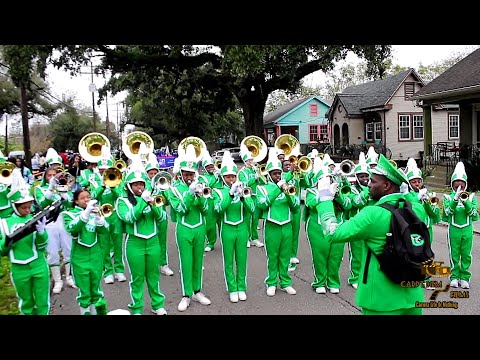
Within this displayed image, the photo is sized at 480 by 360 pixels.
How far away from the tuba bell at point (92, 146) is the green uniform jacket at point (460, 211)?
536 cm

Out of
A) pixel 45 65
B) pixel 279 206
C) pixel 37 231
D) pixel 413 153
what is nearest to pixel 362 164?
pixel 279 206

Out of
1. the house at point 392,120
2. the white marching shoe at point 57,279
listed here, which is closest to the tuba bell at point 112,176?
the white marching shoe at point 57,279

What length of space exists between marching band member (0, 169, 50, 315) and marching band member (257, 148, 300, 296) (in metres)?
2.88

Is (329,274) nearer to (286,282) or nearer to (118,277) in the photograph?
(286,282)

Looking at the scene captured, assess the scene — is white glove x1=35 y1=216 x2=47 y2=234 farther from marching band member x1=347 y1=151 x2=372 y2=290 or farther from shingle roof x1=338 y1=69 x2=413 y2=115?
shingle roof x1=338 y1=69 x2=413 y2=115

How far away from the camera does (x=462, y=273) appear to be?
6.48m

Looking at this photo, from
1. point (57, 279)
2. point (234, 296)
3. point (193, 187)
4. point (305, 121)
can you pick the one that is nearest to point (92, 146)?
point (57, 279)

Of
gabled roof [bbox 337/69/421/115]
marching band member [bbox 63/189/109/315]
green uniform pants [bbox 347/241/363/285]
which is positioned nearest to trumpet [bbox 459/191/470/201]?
green uniform pants [bbox 347/241/363/285]

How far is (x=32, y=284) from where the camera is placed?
15.6 ft

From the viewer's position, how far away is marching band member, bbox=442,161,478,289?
20.8 ft

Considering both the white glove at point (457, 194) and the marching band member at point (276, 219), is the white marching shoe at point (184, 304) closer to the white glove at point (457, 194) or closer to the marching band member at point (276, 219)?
the marching band member at point (276, 219)

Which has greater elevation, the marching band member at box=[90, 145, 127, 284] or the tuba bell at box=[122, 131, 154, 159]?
the tuba bell at box=[122, 131, 154, 159]

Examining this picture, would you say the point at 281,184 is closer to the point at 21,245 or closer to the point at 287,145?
the point at 287,145

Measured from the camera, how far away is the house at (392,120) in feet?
88.6
